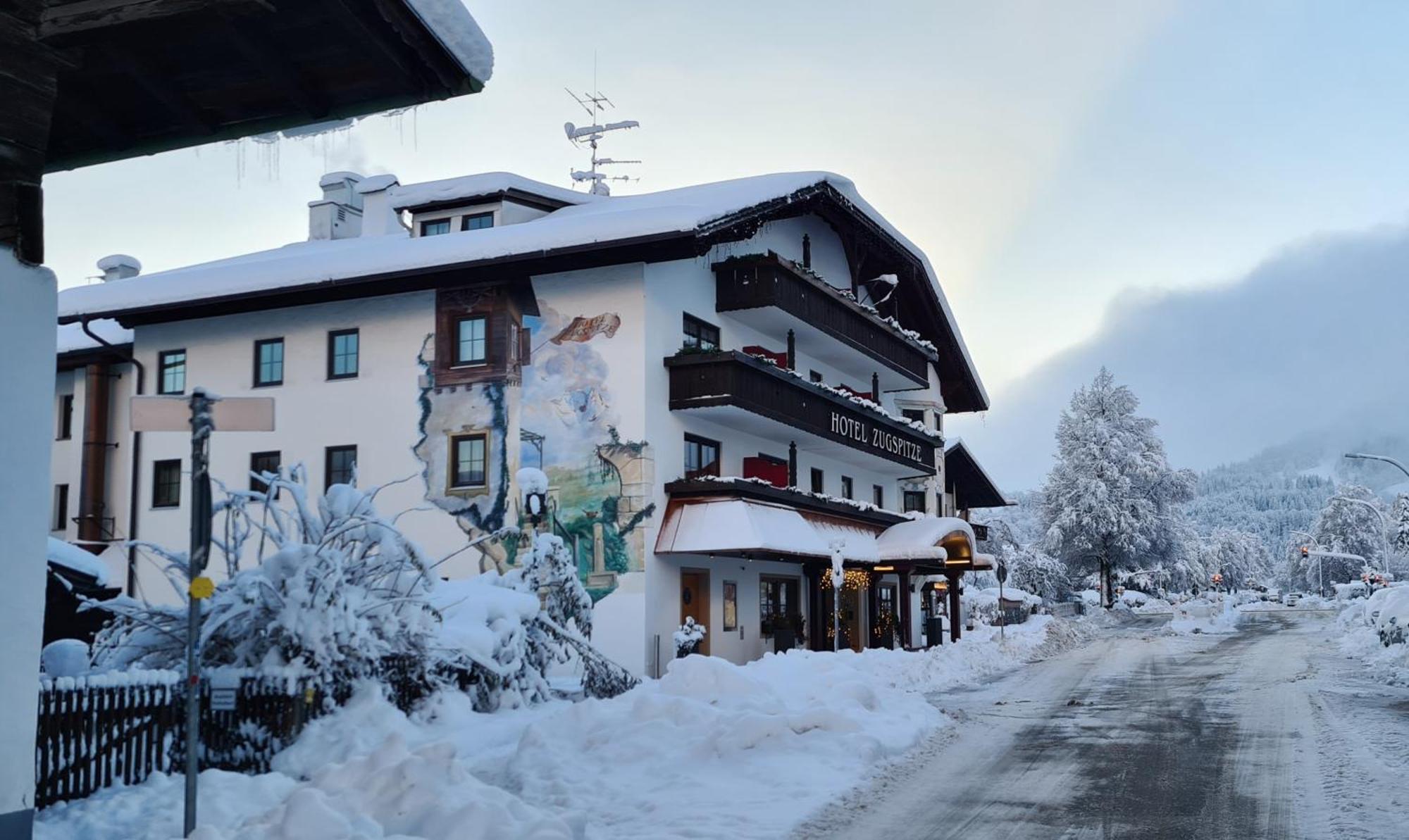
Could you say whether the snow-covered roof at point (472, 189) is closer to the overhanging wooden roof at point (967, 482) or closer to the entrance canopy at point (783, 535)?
the entrance canopy at point (783, 535)

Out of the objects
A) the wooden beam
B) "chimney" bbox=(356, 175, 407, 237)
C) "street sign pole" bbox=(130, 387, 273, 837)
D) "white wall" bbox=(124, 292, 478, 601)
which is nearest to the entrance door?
"white wall" bbox=(124, 292, 478, 601)

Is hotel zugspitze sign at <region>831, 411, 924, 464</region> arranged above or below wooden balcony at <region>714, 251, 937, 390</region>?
below

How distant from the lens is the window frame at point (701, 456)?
28244 millimetres

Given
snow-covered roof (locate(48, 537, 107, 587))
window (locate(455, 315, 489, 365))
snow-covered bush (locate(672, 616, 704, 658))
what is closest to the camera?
snow-covered roof (locate(48, 537, 107, 587))

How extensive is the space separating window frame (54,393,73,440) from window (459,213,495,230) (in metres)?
11.2

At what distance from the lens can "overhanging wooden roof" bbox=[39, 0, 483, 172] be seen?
7539 mm

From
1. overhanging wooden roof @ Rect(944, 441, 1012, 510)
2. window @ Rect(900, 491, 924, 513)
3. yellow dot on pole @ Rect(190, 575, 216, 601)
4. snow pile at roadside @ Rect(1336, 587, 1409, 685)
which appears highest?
overhanging wooden roof @ Rect(944, 441, 1012, 510)

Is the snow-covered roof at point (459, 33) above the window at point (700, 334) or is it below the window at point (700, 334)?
below

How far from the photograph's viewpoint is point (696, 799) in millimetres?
10938

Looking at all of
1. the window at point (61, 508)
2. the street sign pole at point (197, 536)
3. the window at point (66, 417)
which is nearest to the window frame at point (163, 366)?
the window at point (66, 417)

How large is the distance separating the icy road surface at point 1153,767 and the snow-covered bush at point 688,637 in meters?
5.31

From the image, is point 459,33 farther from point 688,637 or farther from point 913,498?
point 913,498

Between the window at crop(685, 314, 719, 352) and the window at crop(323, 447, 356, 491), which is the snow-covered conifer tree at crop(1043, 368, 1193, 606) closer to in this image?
the window at crop(685, 314, 719, 352)

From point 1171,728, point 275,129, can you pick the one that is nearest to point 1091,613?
point 1171,728
